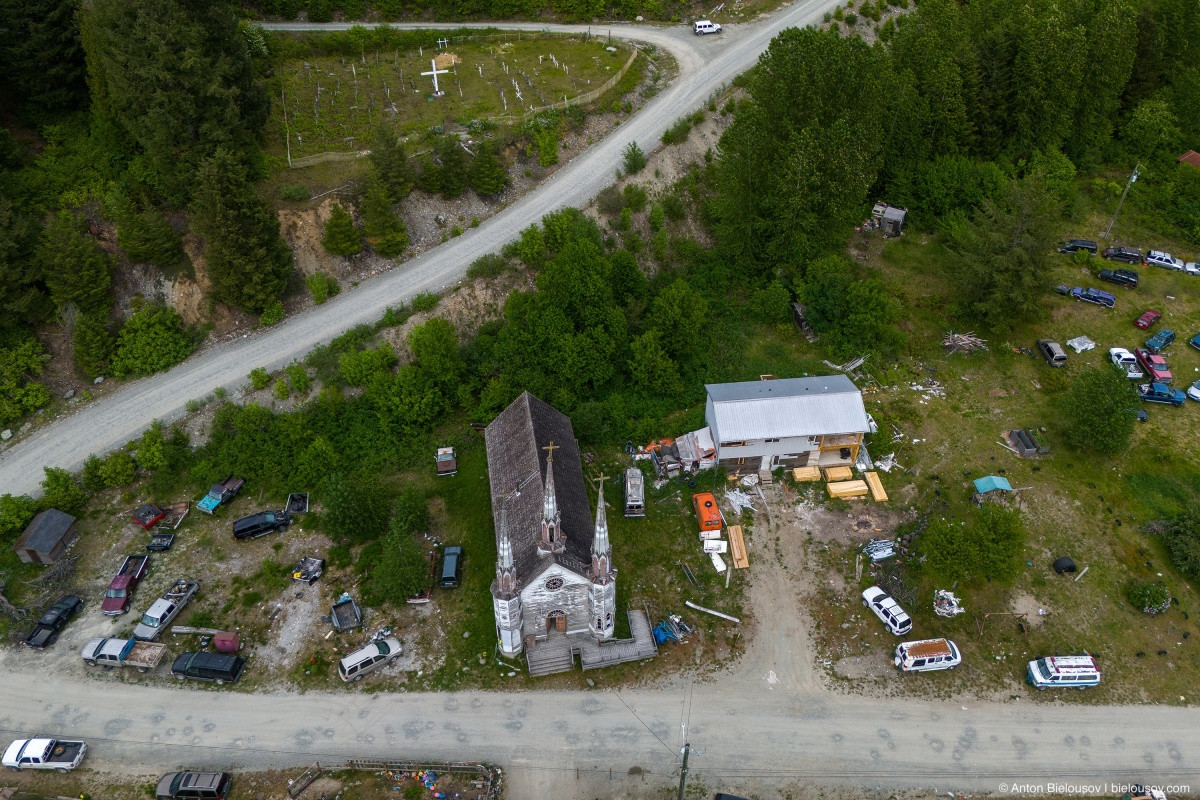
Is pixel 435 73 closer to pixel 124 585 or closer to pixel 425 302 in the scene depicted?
pixel 425 302

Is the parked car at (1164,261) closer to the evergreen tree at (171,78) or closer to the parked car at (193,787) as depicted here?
the evergreen tree at (171,78)

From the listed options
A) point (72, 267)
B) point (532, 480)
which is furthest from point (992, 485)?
point (72, 267)

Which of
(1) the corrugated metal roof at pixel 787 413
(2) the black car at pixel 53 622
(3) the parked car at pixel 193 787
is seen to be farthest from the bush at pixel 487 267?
(3) the parked car at pixel 193 787

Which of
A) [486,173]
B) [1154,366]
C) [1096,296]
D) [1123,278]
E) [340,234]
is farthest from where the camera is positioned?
[1123,278]

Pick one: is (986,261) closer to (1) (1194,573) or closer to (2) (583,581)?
(1) (1194,573)

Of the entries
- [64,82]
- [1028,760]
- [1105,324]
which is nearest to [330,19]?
[64,82]

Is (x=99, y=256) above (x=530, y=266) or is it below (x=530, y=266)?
above
